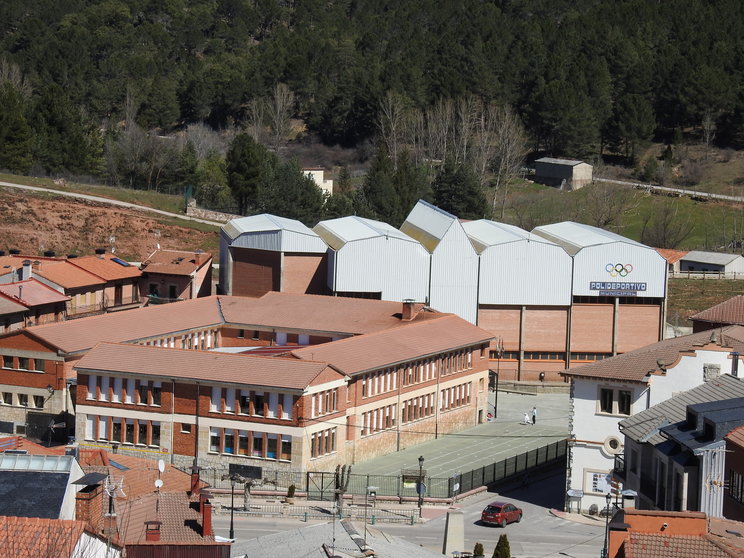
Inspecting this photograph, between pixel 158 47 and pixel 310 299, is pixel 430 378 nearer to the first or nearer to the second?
pixel 310 299

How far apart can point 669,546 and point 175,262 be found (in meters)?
61.2

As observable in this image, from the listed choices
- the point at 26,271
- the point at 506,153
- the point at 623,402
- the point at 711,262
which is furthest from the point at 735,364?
the point at 506,153

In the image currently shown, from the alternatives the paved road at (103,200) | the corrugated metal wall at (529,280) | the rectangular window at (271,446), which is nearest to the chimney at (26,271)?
the corrugated metal wall at (529,280)

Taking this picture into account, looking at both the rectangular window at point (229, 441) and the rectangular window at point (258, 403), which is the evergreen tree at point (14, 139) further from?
the rectangular window at point (258, 403)

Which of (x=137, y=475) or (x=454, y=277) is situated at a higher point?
(x=454, y=277)

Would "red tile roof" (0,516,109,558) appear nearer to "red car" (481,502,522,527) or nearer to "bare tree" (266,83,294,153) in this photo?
"red car" (481,502,522,527)

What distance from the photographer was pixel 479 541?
166 feet

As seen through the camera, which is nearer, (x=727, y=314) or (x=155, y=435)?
(x=155, y=435)

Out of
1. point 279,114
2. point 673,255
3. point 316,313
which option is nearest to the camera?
point 316,313

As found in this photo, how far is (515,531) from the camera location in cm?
5209

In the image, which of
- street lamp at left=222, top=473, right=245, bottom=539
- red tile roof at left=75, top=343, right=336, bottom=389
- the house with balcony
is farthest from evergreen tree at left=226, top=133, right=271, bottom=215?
the house with balcony

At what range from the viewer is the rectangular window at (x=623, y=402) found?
174 feet

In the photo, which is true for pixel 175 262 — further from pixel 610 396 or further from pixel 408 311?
pixel 610 396

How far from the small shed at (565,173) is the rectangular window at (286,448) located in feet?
242
